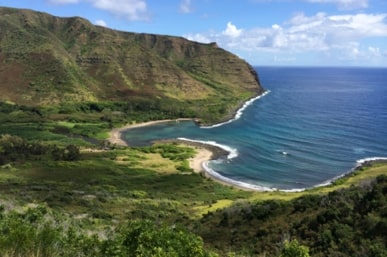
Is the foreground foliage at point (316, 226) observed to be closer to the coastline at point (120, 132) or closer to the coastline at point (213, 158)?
the coastline at point (213, 158)

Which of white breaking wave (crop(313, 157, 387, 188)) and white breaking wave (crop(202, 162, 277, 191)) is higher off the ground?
white breaking wave (crop(313, 157, 387, 188))

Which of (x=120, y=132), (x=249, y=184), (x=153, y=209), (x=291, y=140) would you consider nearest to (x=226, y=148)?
(x=291, y=140)

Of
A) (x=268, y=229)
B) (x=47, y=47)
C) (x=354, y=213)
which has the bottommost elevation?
(x=268, y=229)

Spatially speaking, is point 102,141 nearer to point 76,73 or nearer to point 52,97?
point 52,97

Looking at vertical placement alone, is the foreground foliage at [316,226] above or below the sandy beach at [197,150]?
above

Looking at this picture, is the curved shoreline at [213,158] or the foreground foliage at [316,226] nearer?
the foreground foliage at [316,226]

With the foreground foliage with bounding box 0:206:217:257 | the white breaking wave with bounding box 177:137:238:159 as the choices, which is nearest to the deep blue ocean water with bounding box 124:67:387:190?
the white breaking wave with bounding box 177:137:238:159

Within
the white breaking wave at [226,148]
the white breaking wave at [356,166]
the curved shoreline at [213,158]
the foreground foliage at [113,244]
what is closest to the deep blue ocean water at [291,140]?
the white breaking wave at [356,166]

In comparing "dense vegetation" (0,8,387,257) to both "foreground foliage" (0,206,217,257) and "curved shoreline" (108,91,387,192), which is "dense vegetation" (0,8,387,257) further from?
"curved shoreline" (108,91,387,192)

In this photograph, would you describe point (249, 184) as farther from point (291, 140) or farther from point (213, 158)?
point (291, 140)

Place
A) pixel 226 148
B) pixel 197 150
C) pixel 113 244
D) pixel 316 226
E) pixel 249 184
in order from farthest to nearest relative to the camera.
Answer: pixel 226 148 → pixel 197 150 → pixel 249 184 → pixel 316 226 → pixel 113 244

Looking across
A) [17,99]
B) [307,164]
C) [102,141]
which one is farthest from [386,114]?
[17,99]
